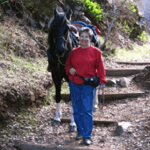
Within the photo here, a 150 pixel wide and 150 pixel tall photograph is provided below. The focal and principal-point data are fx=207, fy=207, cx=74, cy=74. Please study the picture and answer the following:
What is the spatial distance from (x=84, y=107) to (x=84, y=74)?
554 mm

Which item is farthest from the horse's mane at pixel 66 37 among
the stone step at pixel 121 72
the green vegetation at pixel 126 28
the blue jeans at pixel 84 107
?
the green vegetation at pixel 126 28

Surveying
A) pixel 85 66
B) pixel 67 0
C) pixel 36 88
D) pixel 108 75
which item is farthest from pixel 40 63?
pixel 67 0

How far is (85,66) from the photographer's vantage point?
3406mm

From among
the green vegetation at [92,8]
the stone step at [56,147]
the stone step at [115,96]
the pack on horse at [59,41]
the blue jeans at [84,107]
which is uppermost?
the green vegetation at [92,8]

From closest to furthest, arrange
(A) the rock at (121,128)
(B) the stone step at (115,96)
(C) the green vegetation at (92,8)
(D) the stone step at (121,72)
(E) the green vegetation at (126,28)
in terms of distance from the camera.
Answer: (A) the rock at (121,128), (B) the stone step at (115,96), (D) the stone step at (121,72), (C) the green vegetation at (92,8), (E) the green vegetation at (126,28)

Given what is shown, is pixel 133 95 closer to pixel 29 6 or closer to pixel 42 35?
pixel 42 35

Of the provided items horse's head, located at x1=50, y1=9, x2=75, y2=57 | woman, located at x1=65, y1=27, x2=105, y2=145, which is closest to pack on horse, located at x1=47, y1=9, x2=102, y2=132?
horse's head, located at x1=50, y1=9, x2=75, y2=57

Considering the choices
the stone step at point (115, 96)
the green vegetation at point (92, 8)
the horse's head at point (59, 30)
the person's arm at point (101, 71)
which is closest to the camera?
the person's arm at point (101, 71)

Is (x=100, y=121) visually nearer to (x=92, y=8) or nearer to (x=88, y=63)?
(x=88, y=63)

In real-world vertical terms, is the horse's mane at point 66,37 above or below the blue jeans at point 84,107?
above

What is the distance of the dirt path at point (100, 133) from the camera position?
11.6 ft

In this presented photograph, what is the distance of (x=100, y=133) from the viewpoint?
414 centimetres

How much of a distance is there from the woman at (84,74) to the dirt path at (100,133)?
423mm

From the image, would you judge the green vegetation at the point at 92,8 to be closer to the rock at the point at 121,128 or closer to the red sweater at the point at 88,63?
the red sweater at the point at 88,63
